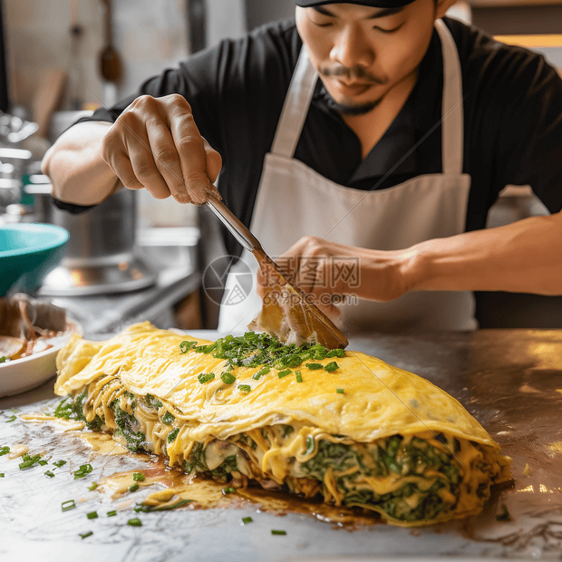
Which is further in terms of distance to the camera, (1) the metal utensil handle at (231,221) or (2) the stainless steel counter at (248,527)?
(1) the metal utensil handle at (231,221)

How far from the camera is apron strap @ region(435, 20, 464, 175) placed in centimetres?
203

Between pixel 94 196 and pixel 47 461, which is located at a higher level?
pixel 94 196

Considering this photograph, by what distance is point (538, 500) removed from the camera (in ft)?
3.53

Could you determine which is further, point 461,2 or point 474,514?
point 461,2

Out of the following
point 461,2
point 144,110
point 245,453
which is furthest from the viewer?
point 461,2

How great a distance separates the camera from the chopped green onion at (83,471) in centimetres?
122

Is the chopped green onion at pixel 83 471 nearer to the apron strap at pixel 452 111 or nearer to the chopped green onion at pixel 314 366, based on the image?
the chopped green onion at pixel 314 366

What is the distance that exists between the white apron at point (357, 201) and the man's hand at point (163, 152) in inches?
29.4

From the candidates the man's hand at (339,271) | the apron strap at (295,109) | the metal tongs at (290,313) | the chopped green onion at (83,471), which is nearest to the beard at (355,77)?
the apron strap at (295,109)

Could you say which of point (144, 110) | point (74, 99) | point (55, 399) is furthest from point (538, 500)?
point (74, 99)

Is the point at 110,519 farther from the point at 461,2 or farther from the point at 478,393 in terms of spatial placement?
the point at 461,2

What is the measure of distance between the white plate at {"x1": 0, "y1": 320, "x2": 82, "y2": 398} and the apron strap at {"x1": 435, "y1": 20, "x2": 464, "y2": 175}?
1.64m

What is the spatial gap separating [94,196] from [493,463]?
1593mm

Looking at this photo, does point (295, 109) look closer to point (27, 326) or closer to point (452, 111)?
point (452, 111)
